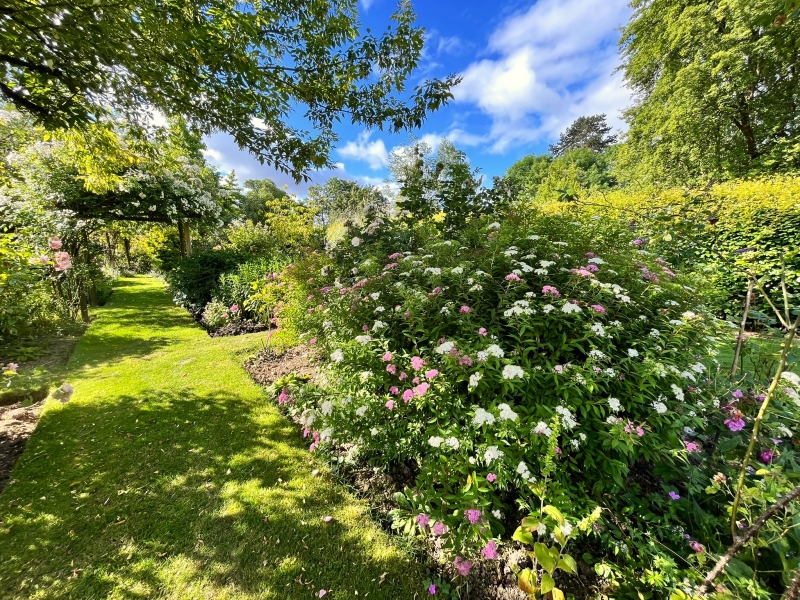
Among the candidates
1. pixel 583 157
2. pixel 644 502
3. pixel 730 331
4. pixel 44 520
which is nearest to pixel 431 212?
pixel 730 331

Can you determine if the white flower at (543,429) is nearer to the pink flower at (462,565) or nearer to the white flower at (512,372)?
the white flower at (512,372)

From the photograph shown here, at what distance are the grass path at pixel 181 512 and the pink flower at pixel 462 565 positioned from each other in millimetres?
297

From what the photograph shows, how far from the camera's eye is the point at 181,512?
2146 millimetres

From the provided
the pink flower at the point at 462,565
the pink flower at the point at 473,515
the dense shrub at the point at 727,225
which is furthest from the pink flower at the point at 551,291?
the dense shrub at the point at 727,225

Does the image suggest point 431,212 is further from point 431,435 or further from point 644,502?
point 644,502

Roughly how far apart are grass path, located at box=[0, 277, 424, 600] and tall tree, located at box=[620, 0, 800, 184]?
15299 millimetres

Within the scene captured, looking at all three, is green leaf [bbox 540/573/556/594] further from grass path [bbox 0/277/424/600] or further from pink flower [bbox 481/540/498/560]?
grass path [bbox 0/277/424/600]

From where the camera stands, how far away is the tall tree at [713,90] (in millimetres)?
9680

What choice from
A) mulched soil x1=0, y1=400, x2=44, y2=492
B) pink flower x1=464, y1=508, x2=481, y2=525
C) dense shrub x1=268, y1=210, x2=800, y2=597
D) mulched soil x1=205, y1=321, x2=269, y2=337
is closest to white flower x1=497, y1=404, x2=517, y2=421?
dense shrub x1=268, y1=210, x2=800, y2=597

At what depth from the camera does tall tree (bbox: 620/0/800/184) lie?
9.68 m

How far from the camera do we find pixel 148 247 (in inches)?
533

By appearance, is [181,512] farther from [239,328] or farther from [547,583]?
[239,328]

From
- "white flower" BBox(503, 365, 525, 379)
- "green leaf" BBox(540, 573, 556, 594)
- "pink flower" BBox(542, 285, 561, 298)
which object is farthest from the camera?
"pink flower" BBox(542, 285, 561, 298)

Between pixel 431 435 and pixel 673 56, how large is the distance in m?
17.9
